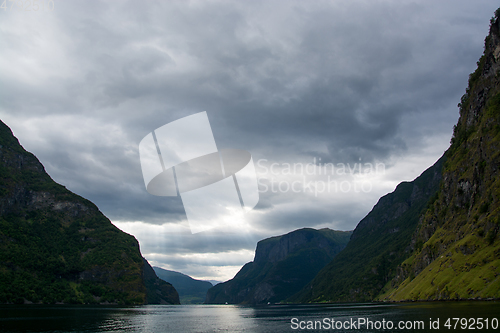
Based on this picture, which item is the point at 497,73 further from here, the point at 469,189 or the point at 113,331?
the point at 113,331

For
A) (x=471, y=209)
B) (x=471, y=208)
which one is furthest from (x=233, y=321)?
(x=471, y=208)

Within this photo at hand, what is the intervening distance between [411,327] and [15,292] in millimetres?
228630

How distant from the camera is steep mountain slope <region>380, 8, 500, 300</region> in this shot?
351 feet

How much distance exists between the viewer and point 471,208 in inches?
5453

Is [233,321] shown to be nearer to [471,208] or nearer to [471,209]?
[471,209]

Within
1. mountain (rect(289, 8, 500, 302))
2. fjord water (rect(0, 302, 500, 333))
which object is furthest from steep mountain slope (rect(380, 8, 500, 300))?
fjord water (rect(0, 302, 500, 333))

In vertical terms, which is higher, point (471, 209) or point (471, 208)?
point (471, 208)

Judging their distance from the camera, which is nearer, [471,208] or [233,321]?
[233,321]

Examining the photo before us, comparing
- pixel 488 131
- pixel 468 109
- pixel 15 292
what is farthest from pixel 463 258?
pixel 15 292

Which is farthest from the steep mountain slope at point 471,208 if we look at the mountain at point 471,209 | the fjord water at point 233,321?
the fjord water at point 233,321

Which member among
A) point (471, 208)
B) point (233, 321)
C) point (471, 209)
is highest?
point (471, 208)

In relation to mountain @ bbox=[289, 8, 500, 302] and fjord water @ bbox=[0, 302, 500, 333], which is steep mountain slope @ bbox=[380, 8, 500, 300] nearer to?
mountain @ bbox=[289, 8, 500, 302]

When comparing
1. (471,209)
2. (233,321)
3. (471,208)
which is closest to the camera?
(233,321)

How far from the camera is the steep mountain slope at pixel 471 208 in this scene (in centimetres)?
10706
